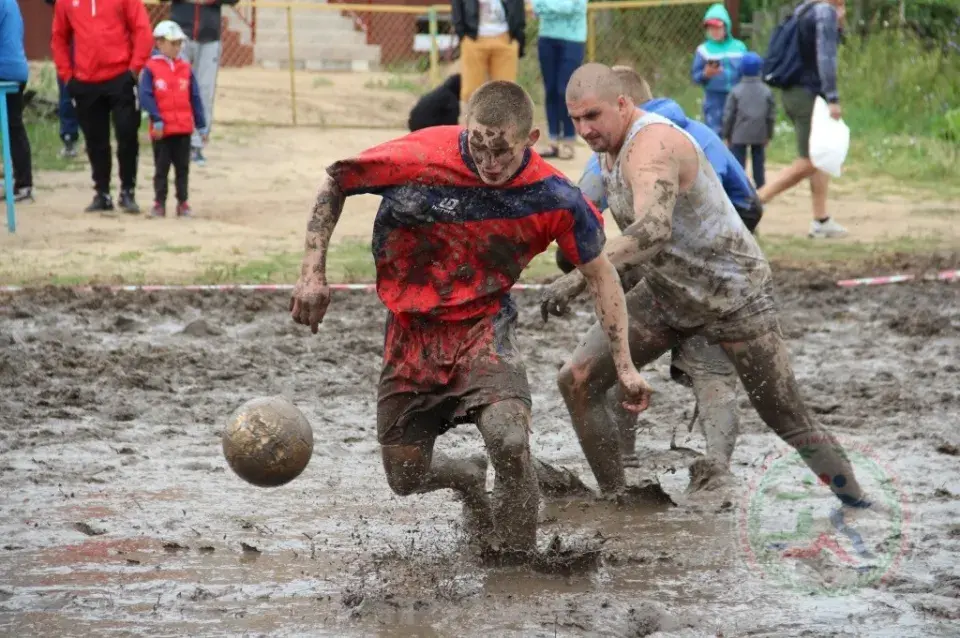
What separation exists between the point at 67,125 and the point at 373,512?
10.4m

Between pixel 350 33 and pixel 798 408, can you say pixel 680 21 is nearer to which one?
pixel 350 33

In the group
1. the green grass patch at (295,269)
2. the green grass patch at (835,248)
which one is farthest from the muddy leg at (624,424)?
the green grass patch at (835,248)

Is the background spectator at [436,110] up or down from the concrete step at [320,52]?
up

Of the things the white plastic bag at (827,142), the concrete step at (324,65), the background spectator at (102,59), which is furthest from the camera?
the concrete step at (324,65)

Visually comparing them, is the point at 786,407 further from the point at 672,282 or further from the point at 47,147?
the point at 47,147

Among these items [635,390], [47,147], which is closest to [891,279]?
[635,390]

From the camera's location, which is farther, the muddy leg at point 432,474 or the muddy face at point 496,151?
the muddy leg at point 432,474

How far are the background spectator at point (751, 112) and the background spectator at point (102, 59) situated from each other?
5141 millimetres

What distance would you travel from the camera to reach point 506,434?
513 cm

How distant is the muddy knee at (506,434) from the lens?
514 cm

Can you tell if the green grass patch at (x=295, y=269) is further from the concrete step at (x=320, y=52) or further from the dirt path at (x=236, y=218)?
the concrete step at (x=320, y=52)

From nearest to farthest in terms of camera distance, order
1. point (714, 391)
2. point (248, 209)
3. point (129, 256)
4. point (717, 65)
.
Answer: point (714, 391), point (129, 256), point (248, 209), point (717, 65)

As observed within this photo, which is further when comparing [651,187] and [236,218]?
[236,218]

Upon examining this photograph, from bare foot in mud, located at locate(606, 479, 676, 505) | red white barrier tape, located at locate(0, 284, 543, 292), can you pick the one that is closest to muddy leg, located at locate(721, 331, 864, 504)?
bare foot in mud, located at locate(606, 479, 676, 505)
